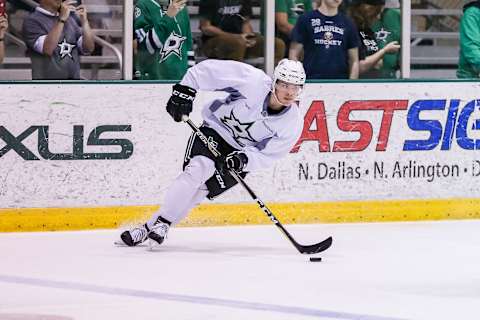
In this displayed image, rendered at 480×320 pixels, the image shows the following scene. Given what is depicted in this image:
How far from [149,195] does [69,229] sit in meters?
0.48

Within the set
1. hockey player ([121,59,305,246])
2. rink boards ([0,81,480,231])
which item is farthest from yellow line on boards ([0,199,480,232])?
hockey player ([121,59,305,246])

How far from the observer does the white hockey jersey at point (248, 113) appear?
6.55m

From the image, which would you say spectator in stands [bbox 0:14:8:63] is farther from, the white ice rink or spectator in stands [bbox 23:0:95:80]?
the white ice rink

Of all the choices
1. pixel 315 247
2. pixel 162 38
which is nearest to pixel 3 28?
pixel 162 38

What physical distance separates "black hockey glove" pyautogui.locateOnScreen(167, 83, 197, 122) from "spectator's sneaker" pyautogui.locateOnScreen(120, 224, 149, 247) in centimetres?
64

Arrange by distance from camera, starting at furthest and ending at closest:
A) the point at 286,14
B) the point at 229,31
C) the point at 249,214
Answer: the point at 286,14
the point at 229,31
the point at 249,214

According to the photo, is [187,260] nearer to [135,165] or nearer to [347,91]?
[135,165]

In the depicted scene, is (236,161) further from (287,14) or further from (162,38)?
(287,14)

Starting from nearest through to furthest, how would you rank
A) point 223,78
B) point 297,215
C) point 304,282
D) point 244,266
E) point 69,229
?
point 304,282, point 244,266, point 223,78, point 69,229, point 297,215

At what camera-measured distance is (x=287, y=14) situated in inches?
314

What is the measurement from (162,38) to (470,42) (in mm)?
1927

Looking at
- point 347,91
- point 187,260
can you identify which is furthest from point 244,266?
point 347,91

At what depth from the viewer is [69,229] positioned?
7227 millimetres

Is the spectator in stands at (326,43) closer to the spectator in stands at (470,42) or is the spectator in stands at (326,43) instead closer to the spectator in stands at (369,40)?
the spectator in stands at (369,40)
